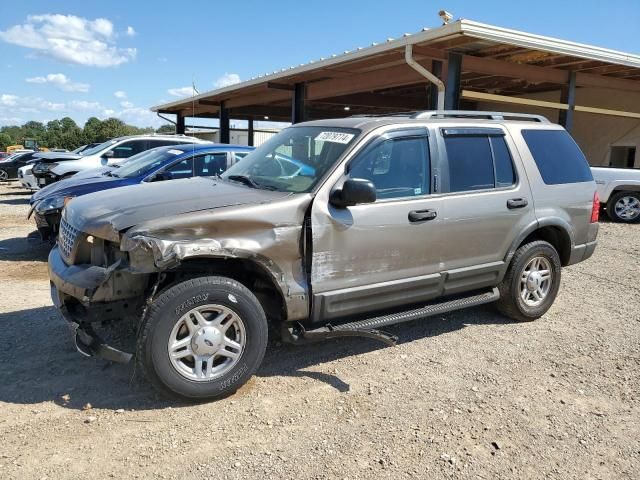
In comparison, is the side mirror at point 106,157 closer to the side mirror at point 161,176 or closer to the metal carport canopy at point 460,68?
the metal carport canopy at point 460,68

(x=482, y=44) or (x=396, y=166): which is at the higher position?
(x=482, y=44)

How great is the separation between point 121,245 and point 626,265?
24.1 ft

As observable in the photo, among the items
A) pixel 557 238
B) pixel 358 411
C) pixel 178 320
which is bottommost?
pixel 358 411

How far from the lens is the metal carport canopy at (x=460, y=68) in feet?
31.6

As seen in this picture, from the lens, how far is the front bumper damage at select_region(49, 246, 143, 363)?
3.40 m

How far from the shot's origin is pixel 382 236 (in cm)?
405

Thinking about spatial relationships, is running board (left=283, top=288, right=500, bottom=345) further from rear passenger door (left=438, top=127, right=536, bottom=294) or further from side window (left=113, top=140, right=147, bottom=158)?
side window (left=113, top=140, right=147, bottom=158)

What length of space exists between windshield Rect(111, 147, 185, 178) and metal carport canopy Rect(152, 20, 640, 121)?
4.74 metres

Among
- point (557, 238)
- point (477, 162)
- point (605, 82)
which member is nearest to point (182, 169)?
point (477, 162)

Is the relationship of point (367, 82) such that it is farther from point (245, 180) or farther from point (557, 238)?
point (245, 180)

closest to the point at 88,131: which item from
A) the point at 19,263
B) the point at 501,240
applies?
the point at 19,263

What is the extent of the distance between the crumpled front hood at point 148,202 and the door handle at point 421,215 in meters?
1.05

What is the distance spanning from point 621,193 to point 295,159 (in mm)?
10653

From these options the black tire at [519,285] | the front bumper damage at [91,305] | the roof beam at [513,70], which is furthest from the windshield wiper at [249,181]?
the roof beam at [513,70]
